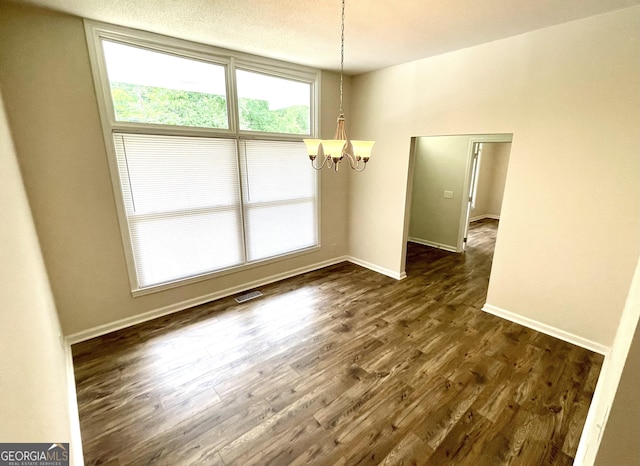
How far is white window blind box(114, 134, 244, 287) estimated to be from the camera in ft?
9.41

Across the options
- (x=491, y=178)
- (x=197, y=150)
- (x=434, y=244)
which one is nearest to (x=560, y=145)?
(x=434, y=244)

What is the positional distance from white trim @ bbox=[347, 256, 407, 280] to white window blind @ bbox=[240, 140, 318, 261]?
0.95 metres

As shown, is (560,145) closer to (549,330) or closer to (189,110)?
(549,330)

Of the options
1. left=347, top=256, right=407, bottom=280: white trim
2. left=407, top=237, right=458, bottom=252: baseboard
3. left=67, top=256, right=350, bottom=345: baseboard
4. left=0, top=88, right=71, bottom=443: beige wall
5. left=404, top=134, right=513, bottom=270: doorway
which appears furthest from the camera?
left=407, top=237, right=458, bottom=252: baseboard

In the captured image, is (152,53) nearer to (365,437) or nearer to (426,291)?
(365,437)

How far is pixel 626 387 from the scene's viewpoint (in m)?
0.76

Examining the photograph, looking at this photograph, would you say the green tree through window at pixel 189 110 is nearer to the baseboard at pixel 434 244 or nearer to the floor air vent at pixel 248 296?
the floor air vent at pixel 248 296

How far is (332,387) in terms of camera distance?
2.26 meters

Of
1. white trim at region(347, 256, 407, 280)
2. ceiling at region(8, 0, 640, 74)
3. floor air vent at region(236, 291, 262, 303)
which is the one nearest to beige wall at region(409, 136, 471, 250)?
white trim at region(347, 256, 407, 280)

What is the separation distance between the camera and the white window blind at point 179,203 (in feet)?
9.41

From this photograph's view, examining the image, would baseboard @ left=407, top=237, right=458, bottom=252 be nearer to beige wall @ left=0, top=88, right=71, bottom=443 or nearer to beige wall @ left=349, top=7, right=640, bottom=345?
beige wall @ left=349, top=7, right=640, bottom=345

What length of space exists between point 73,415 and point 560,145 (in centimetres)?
444

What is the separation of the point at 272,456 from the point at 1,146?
7.41 ft

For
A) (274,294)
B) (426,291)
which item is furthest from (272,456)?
(426,291)
